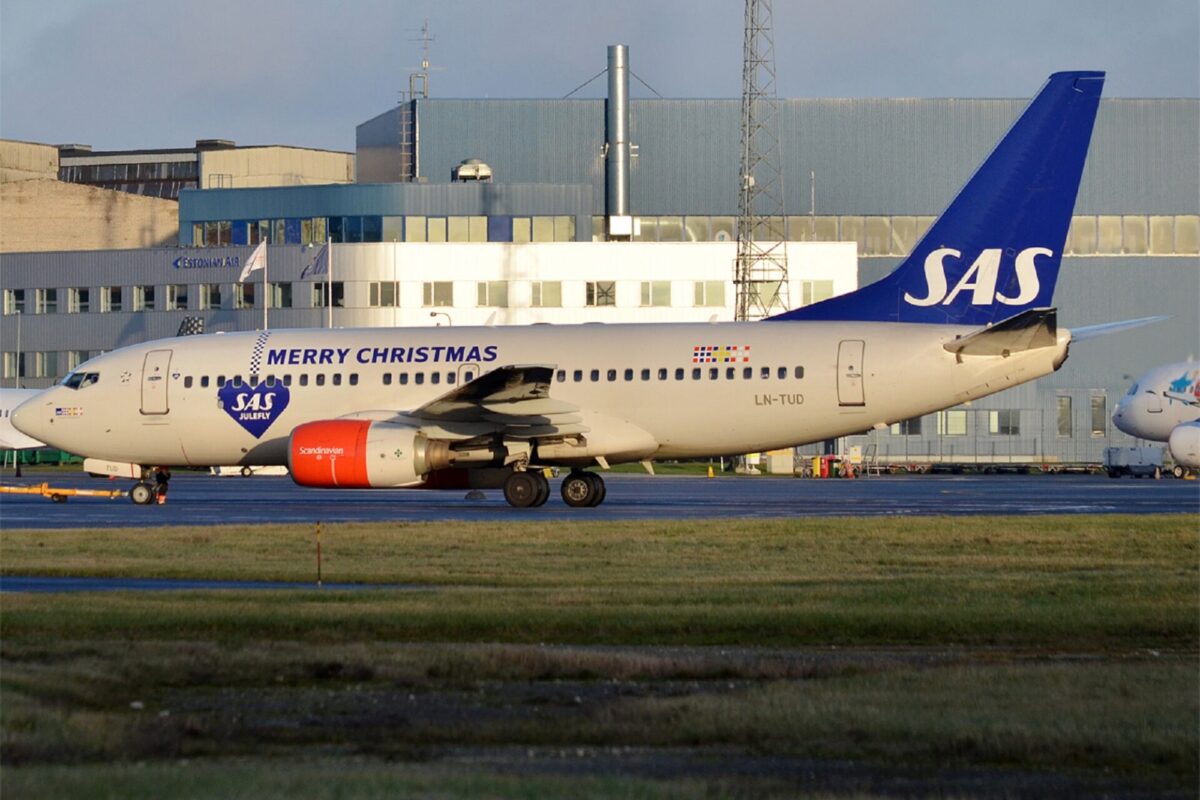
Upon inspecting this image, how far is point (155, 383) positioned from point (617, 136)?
169ft

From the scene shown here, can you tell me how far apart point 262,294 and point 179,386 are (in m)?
45.9

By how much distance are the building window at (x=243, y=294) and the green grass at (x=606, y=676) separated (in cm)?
6075

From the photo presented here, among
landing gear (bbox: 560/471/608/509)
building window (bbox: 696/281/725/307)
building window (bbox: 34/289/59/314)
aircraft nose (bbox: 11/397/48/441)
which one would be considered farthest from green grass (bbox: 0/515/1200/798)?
building window (bbox: 34/289/59/314)

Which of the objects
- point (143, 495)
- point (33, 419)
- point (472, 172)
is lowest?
point (143, 495)

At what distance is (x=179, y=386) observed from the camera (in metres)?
35.5

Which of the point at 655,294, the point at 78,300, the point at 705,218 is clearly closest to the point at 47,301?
the point at 78,300

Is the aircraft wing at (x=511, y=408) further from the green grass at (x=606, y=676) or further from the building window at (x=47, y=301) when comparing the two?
the building window at (x=47, y=301)

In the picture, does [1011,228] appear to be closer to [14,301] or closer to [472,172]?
[472,172]

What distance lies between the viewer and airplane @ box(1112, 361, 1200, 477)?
215 ft

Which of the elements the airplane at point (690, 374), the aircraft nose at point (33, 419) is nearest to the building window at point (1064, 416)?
the airplane at point (690, 374)

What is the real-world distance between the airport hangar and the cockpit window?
4254 cm

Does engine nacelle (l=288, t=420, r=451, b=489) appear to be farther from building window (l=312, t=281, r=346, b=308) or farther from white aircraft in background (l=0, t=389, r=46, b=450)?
building window (l=312, t=281, r=346, b=308)

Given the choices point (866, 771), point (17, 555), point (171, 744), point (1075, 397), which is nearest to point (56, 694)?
point (171, 744)

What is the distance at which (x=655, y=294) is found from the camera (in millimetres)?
78125
